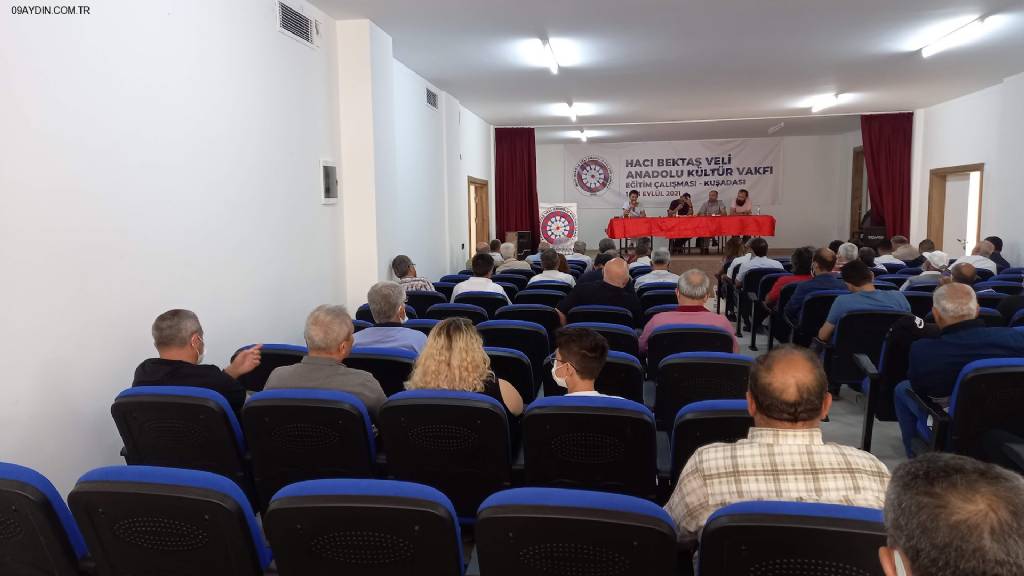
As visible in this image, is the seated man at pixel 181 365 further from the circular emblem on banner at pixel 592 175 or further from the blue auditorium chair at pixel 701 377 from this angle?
the circular emblem on banner at pixel 592 175

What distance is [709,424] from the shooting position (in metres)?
2.17

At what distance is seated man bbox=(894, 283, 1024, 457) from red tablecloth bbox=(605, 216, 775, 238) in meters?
9.46

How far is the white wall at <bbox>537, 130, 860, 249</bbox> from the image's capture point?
54.2ft

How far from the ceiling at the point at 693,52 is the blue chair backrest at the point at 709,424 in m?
4.20

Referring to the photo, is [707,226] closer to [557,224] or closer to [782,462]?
[557,224]

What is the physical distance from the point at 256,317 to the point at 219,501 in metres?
3.33

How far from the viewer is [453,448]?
2316 millimetres

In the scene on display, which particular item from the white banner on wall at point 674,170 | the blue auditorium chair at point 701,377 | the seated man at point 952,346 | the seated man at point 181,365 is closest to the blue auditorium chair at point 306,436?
the seated man at point 181,365

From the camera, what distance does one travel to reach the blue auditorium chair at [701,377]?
288 cm

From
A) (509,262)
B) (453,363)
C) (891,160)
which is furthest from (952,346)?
(891,160)

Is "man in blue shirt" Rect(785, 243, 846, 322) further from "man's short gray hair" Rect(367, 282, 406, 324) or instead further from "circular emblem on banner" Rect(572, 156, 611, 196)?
"circular emblem on banner" Rect(572, 156, 611, 196)

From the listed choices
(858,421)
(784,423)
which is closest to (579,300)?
(858,421)

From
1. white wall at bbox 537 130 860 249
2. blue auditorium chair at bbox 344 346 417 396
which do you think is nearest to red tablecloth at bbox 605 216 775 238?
white wall at bbox 537 130 860 249

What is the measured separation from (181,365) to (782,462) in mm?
2288
